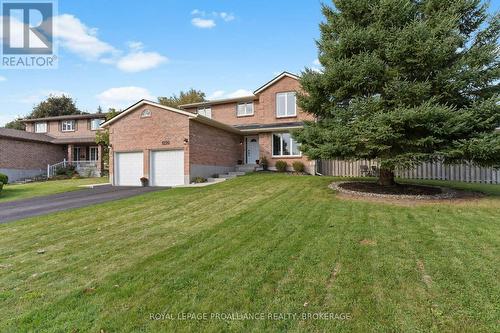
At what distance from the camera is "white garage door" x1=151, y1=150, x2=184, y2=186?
57.2 ft

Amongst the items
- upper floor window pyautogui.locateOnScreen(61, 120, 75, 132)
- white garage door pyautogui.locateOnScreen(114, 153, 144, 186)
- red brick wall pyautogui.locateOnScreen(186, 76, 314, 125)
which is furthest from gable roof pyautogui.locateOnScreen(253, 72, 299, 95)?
upper floor window pyautogui.locateOnScreen(61, 120, 75, 132)

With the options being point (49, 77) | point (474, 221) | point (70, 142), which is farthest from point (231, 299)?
point (70, 142)

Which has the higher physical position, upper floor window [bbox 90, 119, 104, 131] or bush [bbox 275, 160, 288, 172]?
upper floor window [bbox 90, 119, 104, 131]

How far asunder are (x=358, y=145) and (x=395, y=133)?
1.30 metres

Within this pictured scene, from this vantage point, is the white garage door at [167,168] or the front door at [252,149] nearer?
the white garage door at [167,168]

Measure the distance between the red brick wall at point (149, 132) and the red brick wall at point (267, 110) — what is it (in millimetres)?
7459

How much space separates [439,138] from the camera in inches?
373

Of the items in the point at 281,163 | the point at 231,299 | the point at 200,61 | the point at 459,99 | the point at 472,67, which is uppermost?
the point at 200,61

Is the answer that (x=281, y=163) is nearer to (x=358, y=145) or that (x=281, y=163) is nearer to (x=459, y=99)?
(x=358, y=145)

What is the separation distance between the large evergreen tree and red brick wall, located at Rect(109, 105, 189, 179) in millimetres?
8935

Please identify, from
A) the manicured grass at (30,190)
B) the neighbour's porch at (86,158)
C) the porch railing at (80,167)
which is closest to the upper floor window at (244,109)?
the manicured grass at (30,190)

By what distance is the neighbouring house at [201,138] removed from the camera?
1741cm

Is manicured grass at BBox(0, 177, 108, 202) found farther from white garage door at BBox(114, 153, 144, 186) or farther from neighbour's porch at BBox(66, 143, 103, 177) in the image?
neighbour's porch at BBox(66, 143, 103, 177)

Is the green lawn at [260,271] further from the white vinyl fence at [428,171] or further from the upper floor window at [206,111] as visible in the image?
the upper floor window at [206,111]
